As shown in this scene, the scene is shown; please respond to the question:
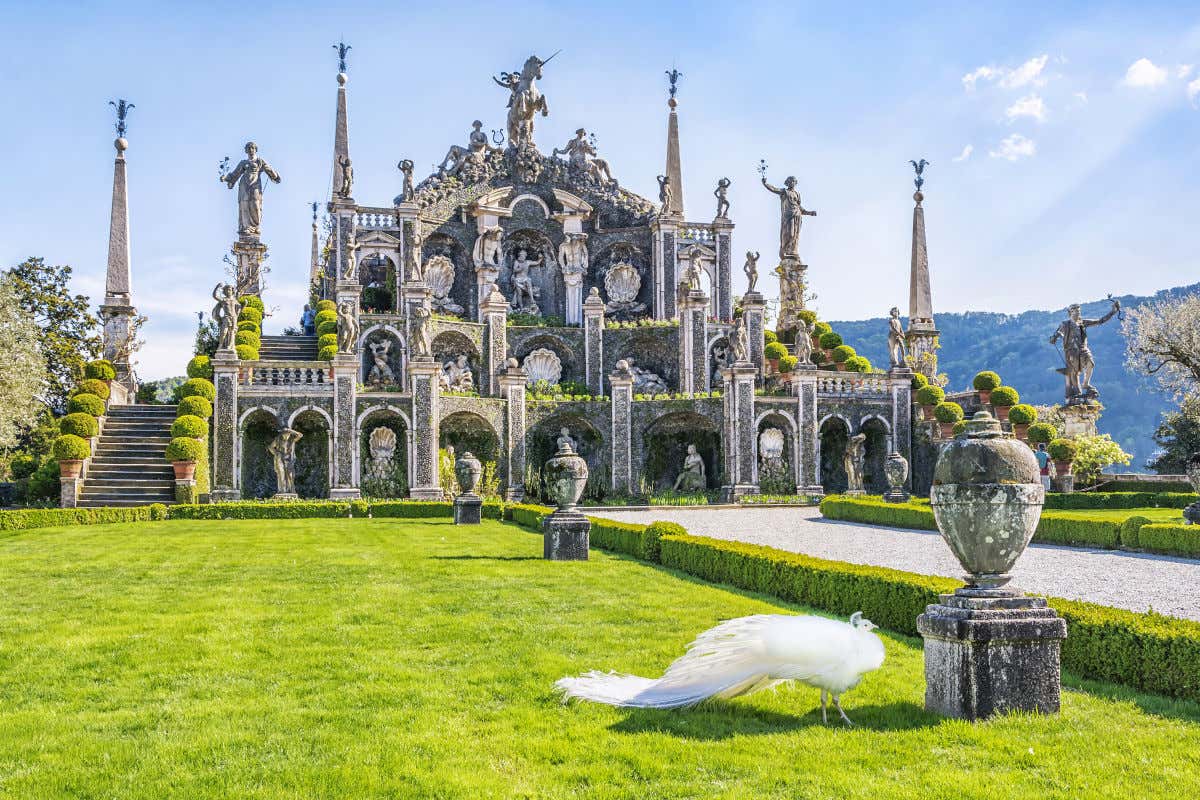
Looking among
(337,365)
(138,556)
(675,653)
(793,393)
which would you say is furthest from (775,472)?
(675,653)

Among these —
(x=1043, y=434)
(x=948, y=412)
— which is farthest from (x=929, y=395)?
(x=1043, y=434)

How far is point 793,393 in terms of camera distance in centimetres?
3991

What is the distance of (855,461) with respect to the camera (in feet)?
129

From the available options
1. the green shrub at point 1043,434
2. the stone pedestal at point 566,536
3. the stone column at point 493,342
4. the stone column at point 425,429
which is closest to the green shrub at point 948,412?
the green shrub at point 1043,434

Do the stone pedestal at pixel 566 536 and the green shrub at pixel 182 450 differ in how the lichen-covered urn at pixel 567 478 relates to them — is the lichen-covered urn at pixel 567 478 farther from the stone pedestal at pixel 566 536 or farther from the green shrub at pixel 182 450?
the green shrub at pixel 182 450

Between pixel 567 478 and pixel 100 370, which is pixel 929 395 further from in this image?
pixel 100 370

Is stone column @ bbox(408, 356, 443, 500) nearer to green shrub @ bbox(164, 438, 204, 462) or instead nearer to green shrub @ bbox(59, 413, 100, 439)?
green shrub @ bbox(164, 438, 204, 462)

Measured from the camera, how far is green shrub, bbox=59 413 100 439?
30844mm

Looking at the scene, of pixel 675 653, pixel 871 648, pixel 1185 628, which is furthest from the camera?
pixel 675 653

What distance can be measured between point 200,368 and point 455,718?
31325mm

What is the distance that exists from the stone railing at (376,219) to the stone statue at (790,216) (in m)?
17.9

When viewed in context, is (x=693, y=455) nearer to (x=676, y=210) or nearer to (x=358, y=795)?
(x=676, y=210)

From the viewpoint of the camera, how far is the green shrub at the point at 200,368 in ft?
117

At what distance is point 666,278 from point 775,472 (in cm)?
1303
